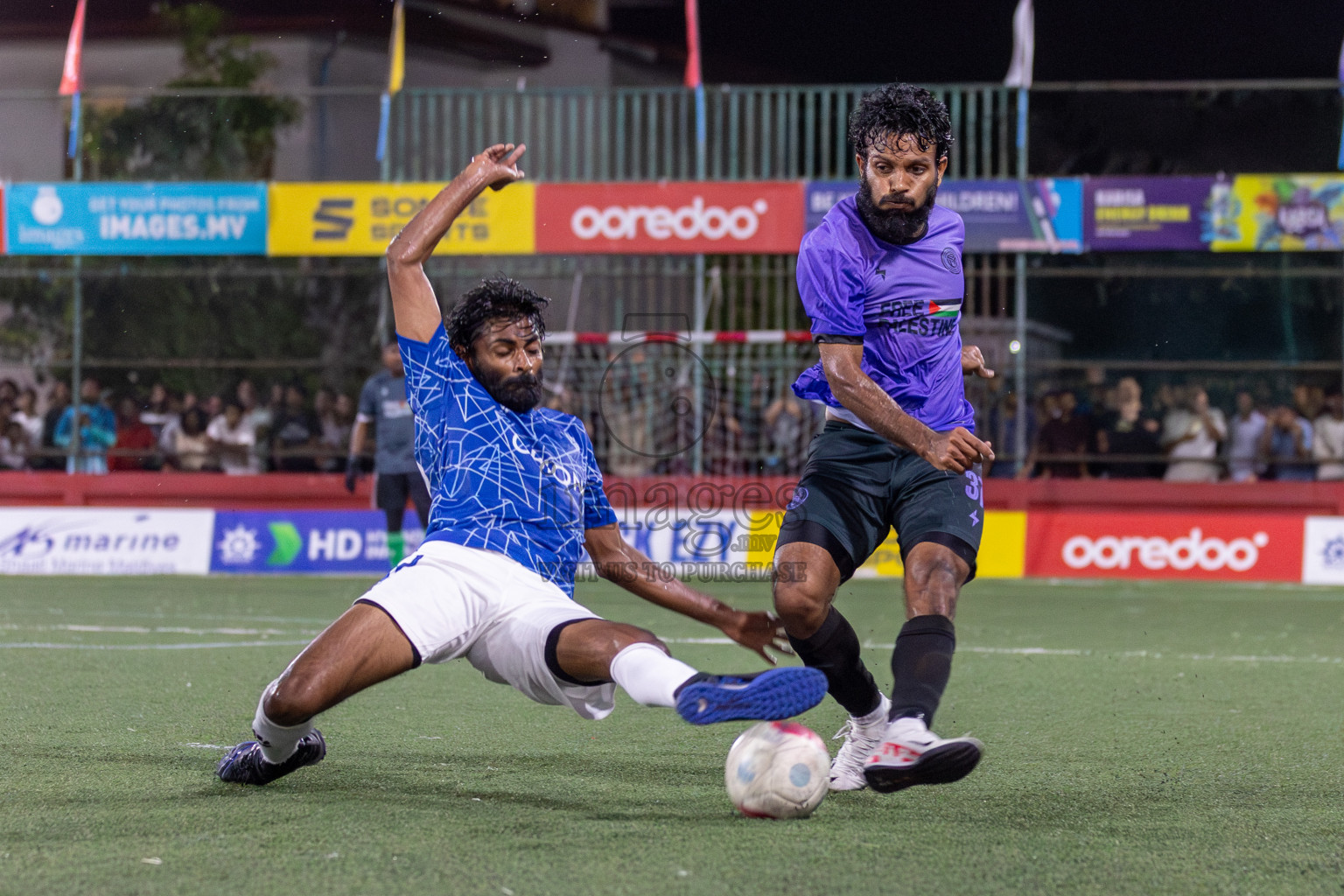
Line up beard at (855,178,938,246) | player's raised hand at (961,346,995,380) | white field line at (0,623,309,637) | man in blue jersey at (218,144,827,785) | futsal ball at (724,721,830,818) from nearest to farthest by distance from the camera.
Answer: futsal ball at (724,721,830,818), man in blue jersey at (218,144,827,785), beard at (855,178,938,246), player's raised hand at (961,346,995,380), white field line at (0,623,309,637)

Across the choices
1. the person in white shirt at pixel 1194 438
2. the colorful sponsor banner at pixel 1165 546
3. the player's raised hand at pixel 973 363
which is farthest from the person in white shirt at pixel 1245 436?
the player's raised hand at pixel 973 363

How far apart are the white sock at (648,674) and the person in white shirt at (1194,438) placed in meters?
12.4

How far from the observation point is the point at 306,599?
12047mm

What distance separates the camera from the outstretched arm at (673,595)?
4000mm

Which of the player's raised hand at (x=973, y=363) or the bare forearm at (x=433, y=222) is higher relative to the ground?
the bare forearm at (x=433, y=222)

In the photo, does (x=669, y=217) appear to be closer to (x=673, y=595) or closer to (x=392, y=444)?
(x=392, y=444)

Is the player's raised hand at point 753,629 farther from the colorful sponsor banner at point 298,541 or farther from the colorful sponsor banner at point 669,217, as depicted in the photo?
the colorful sponsor banner at point 669,217

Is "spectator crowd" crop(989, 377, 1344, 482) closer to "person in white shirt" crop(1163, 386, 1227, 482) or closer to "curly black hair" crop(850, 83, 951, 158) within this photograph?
"person in white shirt" crop(1163, 386, 1227, 482)

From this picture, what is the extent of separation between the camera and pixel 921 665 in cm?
412

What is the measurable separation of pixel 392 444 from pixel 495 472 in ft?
28.3

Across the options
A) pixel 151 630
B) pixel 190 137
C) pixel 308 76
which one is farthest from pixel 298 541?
pixel 308 76

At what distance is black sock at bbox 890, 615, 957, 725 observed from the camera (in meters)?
4.00

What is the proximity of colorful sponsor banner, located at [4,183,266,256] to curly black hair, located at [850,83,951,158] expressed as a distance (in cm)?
1211

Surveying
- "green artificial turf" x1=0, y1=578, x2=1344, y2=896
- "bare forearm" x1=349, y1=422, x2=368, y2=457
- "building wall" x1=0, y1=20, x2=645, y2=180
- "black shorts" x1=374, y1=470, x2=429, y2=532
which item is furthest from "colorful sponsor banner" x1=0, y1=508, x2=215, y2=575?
"building wall" x1=0, y1=20, x2=645, y2=180
